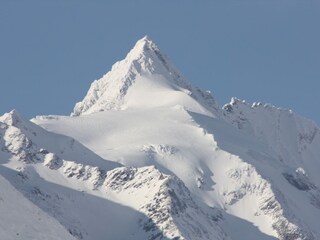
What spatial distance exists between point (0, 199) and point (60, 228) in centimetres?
413

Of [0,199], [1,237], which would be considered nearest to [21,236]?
[1,237]

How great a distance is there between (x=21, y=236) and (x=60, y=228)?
16.3 ft

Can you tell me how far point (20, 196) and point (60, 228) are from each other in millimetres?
5300

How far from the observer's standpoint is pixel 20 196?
276ft

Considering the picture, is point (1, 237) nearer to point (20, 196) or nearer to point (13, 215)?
point (13, 215)

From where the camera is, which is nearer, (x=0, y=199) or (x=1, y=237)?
(x=1, y=237)

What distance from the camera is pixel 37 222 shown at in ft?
258

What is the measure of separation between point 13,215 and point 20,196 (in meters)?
5.93

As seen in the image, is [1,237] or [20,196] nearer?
[1,237]

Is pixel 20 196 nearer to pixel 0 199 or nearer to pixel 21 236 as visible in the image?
pixel 0 199

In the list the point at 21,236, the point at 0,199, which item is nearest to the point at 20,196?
the point at 0,199

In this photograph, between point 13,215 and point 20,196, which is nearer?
point 13,215

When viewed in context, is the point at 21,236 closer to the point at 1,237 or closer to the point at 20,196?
the point at 1,237

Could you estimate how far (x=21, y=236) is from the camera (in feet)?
246
